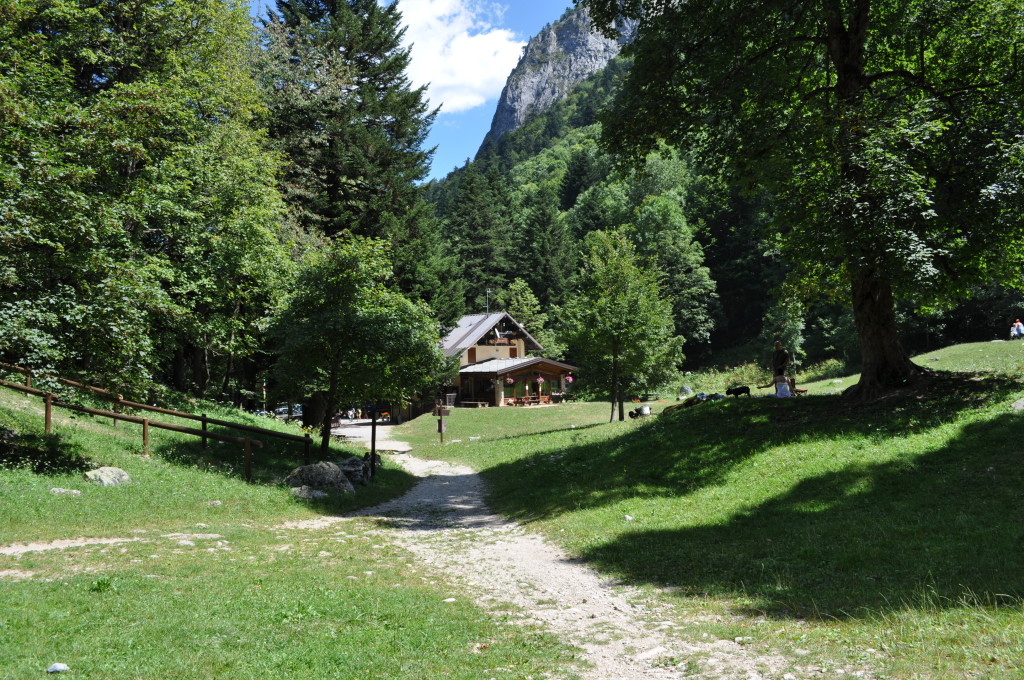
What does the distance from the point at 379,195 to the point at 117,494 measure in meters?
21.3

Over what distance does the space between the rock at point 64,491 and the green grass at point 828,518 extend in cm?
922

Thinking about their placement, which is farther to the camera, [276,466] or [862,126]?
[276,466]

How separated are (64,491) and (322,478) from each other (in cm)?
602

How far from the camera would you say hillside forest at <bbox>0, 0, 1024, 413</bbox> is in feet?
42.9

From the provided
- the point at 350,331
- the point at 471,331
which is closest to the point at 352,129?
the point at 350,331

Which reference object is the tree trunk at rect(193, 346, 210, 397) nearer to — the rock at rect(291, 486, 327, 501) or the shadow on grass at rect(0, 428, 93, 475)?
the shadow on grass at rect(0, 428, 93, 475)

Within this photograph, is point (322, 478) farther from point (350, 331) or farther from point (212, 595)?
point (212, 595)

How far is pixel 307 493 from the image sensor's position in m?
15.9

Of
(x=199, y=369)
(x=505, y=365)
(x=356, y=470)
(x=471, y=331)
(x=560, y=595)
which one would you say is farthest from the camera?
(x=471, y=331)

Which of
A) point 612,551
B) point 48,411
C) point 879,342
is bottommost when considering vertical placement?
point 612,551

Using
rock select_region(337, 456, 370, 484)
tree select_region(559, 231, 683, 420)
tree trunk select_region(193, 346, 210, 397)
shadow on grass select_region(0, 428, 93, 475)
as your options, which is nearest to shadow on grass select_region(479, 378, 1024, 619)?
rock select_region(337, 456, 370, 484)

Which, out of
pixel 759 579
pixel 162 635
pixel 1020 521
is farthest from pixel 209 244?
pixel 1020 521

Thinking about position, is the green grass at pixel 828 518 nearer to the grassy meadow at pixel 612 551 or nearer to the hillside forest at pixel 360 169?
the grassy meadow at pixel 612 551

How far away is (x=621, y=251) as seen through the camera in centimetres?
4000
